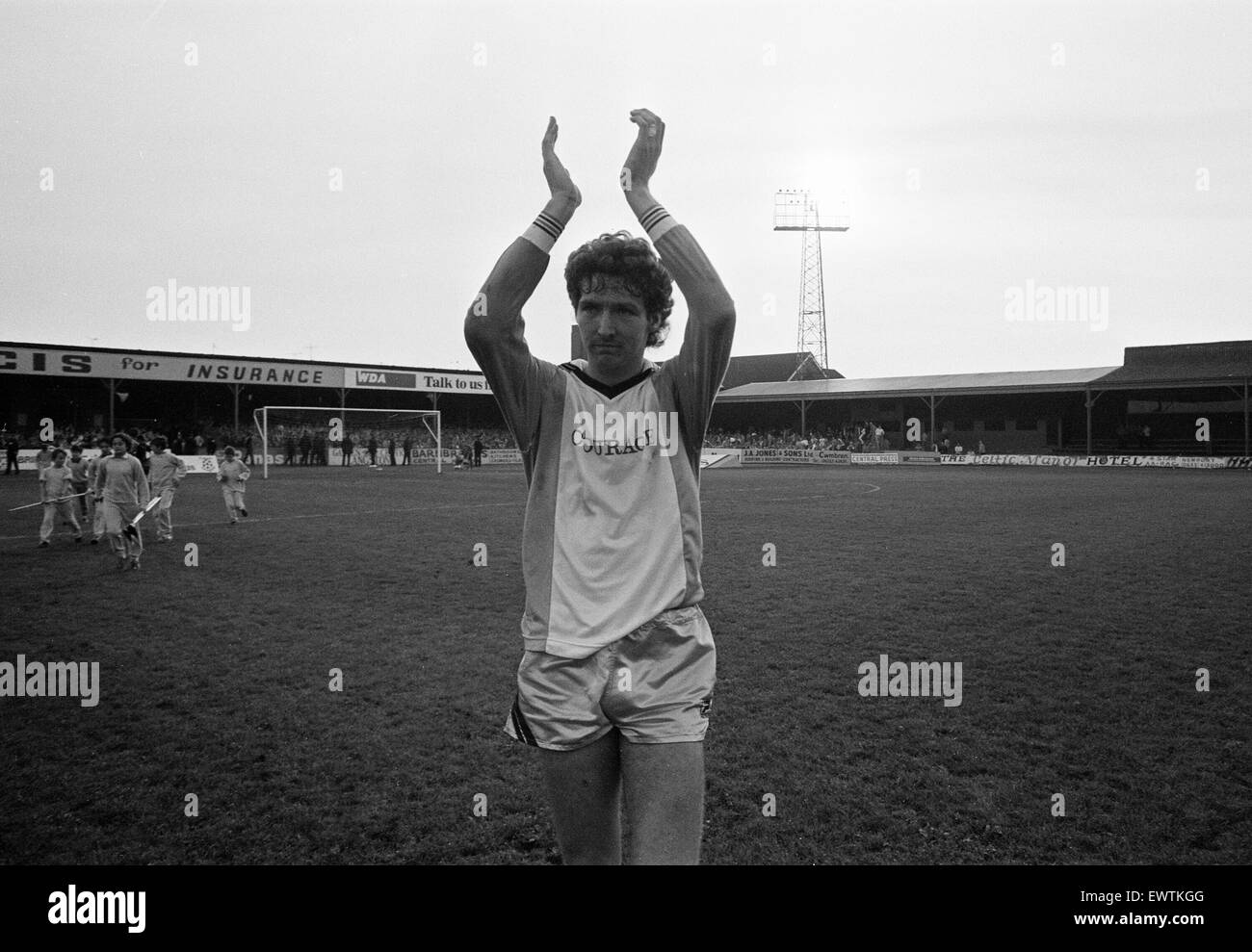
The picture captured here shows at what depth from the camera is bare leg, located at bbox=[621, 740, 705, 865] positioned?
6.21 feet

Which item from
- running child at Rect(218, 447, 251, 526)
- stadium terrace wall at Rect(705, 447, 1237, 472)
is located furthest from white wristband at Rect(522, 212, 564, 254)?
stadium terrace wall at Rect(705, 447, 1237, 472)

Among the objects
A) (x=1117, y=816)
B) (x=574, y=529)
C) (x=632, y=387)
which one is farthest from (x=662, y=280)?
(x=1117, y=816)

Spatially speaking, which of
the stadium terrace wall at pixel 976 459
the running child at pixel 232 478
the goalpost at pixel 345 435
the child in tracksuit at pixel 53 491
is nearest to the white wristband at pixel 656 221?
the child in tracksuit at pixel 53 491

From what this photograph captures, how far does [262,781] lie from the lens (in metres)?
4.62

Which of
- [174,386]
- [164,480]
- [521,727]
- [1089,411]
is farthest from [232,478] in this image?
[1089,411]

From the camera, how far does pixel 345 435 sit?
45.9 meters

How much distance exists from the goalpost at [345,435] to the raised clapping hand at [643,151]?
1512 inches

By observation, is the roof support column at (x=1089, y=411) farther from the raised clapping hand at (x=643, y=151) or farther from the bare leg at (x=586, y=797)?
the bare leg at (x=586, y=797)

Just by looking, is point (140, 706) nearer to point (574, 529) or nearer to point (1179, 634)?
point (574, 529)

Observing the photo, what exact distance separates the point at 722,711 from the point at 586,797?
399 centimetres

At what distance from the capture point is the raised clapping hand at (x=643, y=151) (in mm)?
2244

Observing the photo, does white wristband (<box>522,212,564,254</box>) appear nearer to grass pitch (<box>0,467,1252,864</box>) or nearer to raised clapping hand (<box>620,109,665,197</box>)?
raised clapping hand (<box>620,109,665,197</box>)

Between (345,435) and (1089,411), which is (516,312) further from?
(345,435)

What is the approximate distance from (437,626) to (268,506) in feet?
48.3
